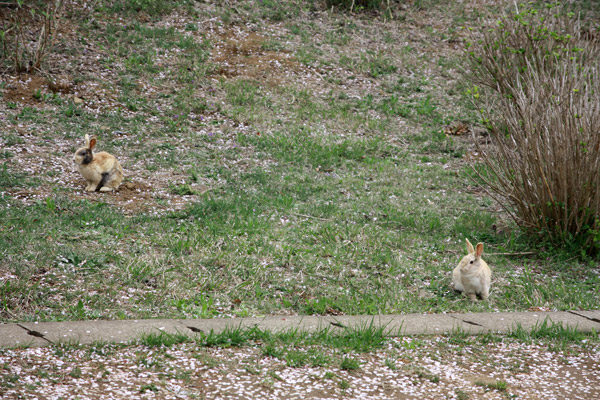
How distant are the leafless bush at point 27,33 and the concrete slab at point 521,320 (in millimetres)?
9474

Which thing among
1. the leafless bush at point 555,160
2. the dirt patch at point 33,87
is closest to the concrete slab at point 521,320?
the leafless bush at point 555,160

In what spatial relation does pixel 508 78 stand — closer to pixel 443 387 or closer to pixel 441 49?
pixel 441 49

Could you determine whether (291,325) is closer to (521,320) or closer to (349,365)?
(349,365)

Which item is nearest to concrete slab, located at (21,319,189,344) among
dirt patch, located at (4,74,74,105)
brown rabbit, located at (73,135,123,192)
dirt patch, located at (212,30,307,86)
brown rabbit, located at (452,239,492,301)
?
brown rabbit, located at (452,239,492,301)

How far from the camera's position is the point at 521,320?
5.32 metres

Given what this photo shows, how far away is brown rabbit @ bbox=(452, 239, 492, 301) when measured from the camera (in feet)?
19.4

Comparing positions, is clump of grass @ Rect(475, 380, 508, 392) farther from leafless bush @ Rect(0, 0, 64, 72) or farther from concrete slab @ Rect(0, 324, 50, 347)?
leafless bush @ Rect(0, 0, 64, 72)

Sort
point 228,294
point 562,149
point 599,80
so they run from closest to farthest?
point 228,294
point 562,149
point 599,80

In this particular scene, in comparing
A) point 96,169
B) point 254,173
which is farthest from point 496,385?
point 254,173

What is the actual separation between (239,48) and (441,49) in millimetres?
5434

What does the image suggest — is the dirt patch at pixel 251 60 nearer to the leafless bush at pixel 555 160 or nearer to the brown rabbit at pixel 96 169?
the brown rabbit at pixel 96 169

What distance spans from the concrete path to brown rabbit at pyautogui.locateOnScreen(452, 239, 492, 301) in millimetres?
497

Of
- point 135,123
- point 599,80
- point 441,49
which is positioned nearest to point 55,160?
point 135,123

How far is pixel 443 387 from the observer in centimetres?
405
